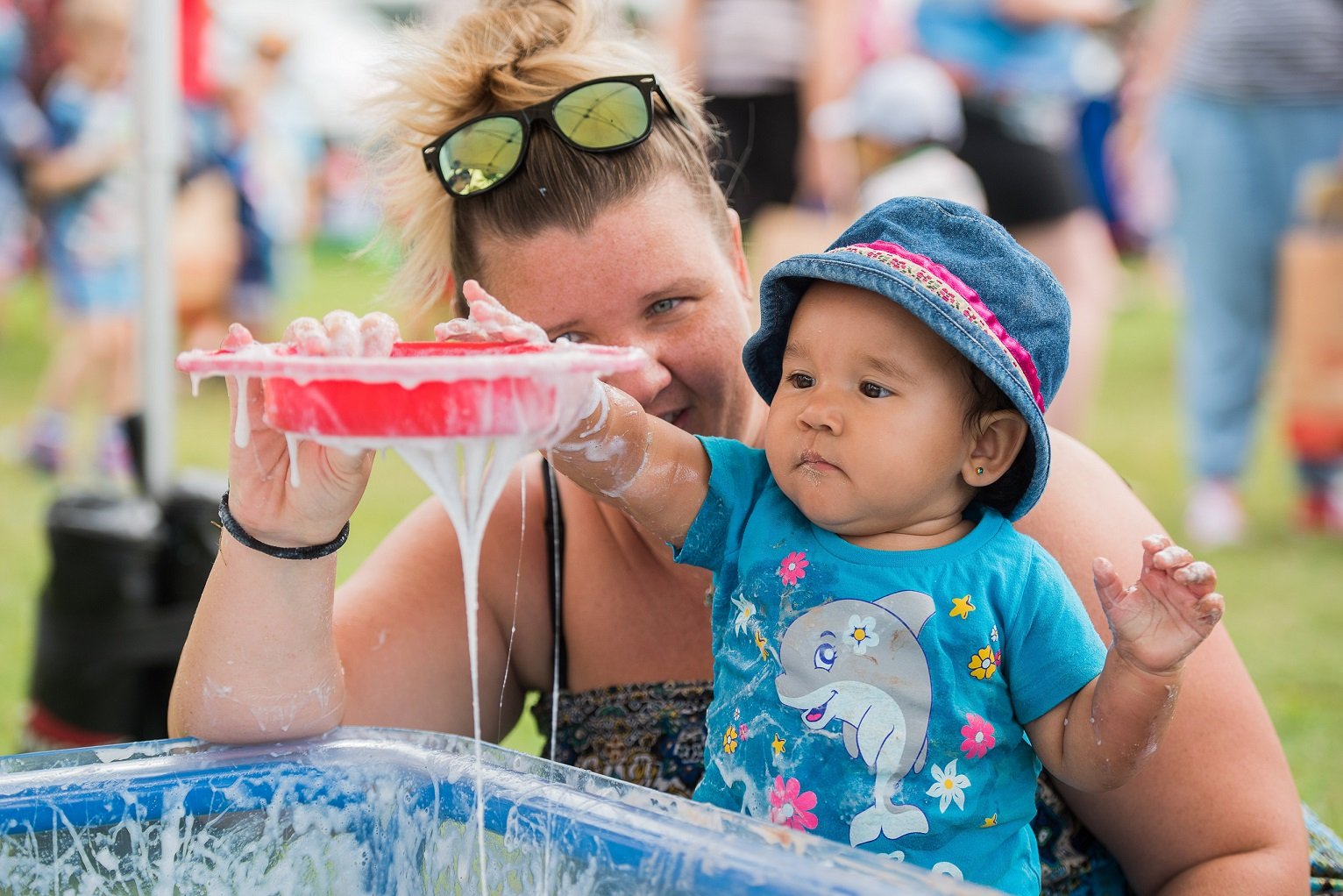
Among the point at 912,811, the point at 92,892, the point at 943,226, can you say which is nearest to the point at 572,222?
the point at 943,226

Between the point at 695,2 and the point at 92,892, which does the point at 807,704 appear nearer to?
the point at 92,892

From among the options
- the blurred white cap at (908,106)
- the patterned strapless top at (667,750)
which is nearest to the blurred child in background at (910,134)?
the blurred white cap at (908,106)

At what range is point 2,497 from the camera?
5.57m

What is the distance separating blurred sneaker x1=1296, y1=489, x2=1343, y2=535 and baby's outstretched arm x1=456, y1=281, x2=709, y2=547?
3993mm

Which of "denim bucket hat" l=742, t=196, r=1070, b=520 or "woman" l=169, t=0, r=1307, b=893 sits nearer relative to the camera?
"denim bucket hat" l=742, t=196, r=1070, b=520

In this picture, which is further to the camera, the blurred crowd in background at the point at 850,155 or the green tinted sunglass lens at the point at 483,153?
the blurred crowd in background at the point at 850,155

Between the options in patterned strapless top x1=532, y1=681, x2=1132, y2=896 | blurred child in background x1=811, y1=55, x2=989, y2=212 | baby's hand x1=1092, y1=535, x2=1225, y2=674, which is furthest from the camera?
blurred child in background x1=811, y1=55, x2=989, y2=212

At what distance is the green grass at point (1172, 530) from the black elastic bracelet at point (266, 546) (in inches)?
6.1

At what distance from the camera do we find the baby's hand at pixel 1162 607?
127 centimetres

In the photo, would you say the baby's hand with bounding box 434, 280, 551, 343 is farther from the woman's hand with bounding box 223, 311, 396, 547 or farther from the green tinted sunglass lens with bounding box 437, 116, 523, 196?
the green tinted sunglass lens with bounding box 437, 116, 523, 196

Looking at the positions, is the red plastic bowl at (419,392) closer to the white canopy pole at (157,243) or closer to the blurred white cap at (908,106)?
the white canopy pole at (157,243)

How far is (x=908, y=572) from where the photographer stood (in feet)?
4.75

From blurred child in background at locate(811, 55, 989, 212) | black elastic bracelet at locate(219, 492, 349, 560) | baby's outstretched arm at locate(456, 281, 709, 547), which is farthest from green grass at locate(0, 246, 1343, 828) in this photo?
blurred child in background at locate(811, 55, 989, 212)

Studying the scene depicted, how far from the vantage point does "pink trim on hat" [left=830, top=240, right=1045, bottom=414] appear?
1.40 m
